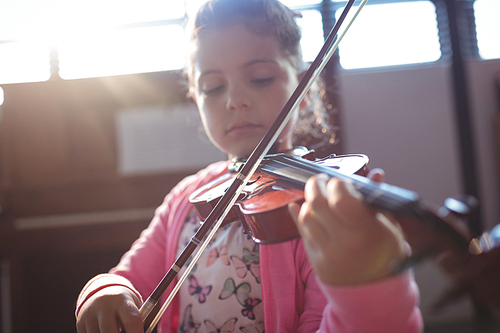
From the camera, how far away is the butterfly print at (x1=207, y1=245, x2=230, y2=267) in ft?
1.84

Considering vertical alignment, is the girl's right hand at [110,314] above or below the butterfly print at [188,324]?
above

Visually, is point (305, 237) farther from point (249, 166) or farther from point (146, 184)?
point (146, 184)

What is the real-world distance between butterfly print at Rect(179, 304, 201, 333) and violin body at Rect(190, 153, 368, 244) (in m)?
0.17

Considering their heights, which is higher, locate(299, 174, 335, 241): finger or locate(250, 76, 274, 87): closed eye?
locate(250, 76, 274, 87): closed eye

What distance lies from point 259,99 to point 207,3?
0.85 ft

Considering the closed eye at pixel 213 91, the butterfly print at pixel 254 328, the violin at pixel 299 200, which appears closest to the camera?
the violin at pixel 299 200

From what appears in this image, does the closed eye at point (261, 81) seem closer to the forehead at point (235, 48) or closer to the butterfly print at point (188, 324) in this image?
the forehead at point (235, 48)

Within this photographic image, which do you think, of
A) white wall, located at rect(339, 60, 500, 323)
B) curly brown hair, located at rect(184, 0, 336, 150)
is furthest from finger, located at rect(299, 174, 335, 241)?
white wall, located at rect(339, 60, 500, 323)

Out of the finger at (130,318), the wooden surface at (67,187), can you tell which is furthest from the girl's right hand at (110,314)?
the wooden surface at (67,187)

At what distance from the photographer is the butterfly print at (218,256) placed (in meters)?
0.56

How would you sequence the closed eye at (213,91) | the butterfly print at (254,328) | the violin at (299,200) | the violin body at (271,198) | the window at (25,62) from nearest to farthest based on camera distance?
the violin at (299,200) → the violin body at (271,198) → the butterfly print at (254,328) → the closed eye at (213,91) → the window at (25,62)

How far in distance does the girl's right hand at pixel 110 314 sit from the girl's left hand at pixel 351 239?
279mm

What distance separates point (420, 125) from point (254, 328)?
64.3 inches

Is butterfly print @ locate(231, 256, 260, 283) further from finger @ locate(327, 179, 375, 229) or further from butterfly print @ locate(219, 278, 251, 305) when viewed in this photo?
finger @ locate(327, 179, 375, 229)
